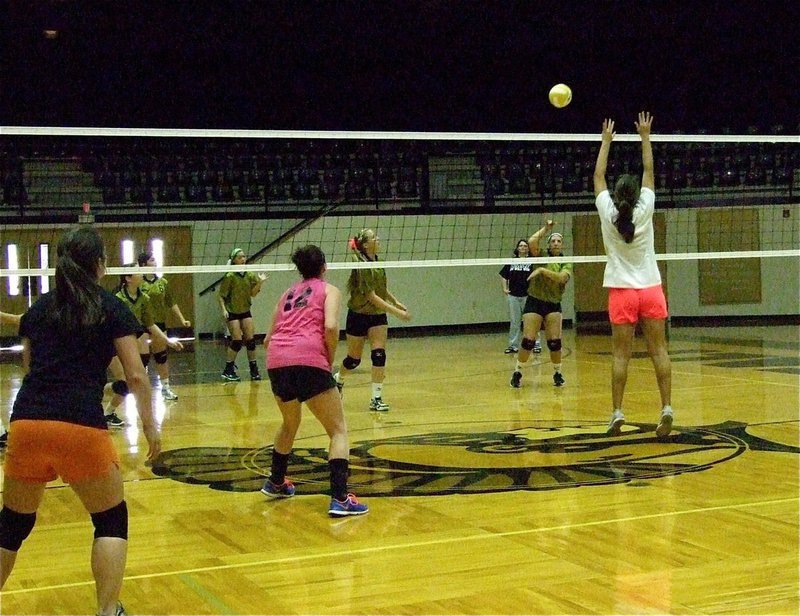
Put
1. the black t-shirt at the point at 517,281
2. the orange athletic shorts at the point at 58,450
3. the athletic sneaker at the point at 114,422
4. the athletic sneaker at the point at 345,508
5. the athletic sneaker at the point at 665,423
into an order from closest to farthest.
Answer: the orange athletic shorts at the point at 58,450 → the athletic sneaker at the point at 345,508 → the athletic sneaker at the point at 665,423 → the athletic sneaker at the point at 114,422 → the black t-shirt at the point at 517,281

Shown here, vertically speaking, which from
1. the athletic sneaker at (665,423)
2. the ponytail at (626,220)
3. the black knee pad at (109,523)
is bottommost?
the athletic sneaker at (665,423)

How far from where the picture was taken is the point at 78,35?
2233 centimetres

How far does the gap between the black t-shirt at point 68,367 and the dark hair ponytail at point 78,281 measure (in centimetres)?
3

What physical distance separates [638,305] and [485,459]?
1506 millimetres

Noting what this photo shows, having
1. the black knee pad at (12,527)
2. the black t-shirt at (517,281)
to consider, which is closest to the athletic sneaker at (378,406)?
the black knee pad at (12,527)

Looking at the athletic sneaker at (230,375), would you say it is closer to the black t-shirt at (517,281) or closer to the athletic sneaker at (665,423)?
the black t-shirt at (517,281)

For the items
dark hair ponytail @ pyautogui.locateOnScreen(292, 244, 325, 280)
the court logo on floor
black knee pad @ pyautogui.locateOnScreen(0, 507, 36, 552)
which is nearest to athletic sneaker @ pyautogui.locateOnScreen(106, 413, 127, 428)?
the court logo on floor

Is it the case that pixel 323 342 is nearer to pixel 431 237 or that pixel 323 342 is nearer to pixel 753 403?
pixel 753 403

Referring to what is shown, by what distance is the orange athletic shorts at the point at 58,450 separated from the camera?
3.77m

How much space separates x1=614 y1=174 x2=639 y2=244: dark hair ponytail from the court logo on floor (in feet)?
5.07

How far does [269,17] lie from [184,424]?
1172 centimetres

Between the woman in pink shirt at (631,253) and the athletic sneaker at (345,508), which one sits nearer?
the athletic sneaker at (345,508)

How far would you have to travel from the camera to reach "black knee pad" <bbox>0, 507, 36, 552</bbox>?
3955mm

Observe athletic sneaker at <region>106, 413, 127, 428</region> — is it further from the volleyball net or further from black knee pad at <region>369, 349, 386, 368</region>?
the volleyball net
